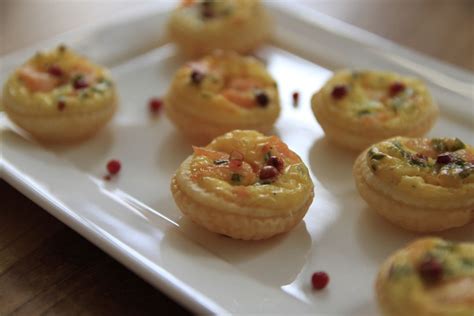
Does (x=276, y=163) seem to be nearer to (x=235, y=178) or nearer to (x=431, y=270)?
(x=235, y=178)

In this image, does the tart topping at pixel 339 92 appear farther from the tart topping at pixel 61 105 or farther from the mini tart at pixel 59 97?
the tart topping at pixel 61 105

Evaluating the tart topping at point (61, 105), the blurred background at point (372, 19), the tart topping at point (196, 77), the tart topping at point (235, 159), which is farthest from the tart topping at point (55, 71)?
the tart topping at point (235, 159)

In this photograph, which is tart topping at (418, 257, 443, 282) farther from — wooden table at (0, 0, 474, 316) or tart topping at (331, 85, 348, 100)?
tart topping at (331, 85, 348, 100)

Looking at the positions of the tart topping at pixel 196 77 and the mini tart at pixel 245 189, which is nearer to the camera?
the mini tart at pixel 245 189

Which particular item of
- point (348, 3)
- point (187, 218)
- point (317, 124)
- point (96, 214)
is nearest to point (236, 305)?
point (187, 218)

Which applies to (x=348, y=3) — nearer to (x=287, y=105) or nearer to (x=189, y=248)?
(x=287, y=105)

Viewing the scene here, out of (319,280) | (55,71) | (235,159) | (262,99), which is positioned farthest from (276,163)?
(55,71)
